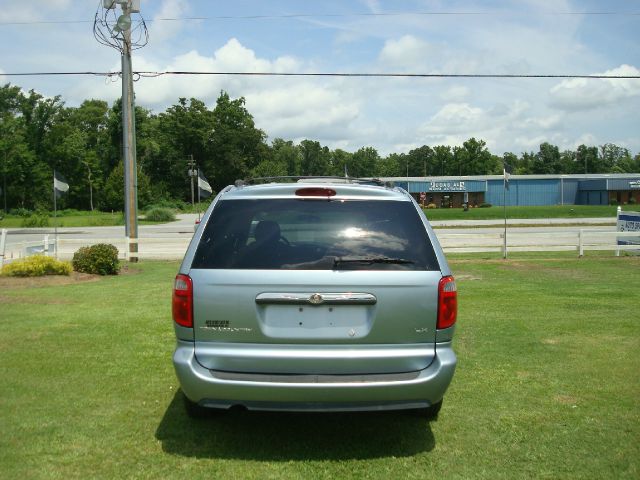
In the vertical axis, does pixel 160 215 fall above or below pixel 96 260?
below

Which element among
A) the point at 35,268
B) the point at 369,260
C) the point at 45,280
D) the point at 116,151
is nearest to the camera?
the point at 369,260

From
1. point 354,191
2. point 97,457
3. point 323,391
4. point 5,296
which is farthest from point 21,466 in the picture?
point 5,296

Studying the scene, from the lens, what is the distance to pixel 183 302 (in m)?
4.14

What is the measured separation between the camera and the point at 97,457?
→ 4285mm

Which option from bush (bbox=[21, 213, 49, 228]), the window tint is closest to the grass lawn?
the window tint

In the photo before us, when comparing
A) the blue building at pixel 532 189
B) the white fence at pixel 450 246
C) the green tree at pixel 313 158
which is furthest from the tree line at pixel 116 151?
the white fence at pixel 450 246

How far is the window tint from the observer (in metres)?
4.14

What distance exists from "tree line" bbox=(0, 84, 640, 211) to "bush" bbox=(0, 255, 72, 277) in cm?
5888

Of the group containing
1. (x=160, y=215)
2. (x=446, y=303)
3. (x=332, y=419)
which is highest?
(x=446, y=303)

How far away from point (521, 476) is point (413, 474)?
0.67 meters

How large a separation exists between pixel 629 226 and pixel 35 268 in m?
A: 17.8

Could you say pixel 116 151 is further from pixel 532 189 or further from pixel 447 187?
pixel 532 189

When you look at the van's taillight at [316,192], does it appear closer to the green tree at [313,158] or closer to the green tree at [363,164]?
the green tree at [313,158]

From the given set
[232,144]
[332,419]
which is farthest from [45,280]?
[232,144]
